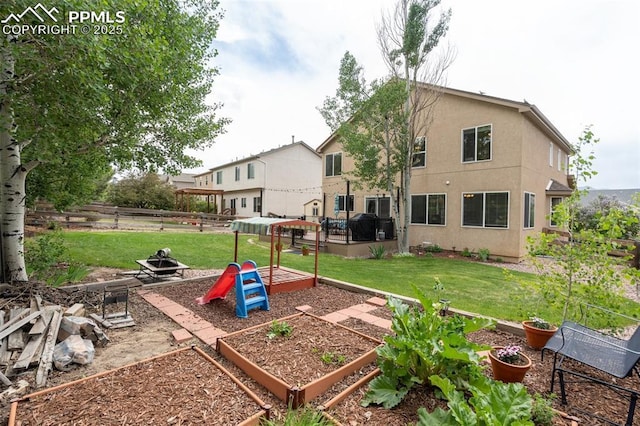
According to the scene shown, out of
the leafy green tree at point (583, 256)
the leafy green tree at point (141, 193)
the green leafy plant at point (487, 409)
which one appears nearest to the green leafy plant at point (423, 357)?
the green leafy plant at point (487, 409)

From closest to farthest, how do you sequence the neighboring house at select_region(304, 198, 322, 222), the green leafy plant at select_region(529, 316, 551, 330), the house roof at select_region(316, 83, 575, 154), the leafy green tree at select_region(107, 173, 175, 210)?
1. the green leafy plant at select_region(529, 316, 551, 330)
2. the house roof at select_region(316, 83, 575, 154)
3. the neighboring house at select_region(304, 198, 322, 222)
4. the leafy green tree at select_region(107, 173, 175, 210)

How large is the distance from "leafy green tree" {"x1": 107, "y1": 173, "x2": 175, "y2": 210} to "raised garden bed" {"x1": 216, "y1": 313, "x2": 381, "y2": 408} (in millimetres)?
26658

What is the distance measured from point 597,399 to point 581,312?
139cm

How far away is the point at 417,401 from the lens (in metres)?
2.43

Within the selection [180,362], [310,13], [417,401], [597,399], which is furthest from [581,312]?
[310,13]

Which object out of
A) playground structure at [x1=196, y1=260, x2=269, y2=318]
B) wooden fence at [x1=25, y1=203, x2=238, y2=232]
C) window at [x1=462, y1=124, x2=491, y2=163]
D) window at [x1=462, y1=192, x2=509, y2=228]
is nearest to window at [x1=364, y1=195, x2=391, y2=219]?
window at [x1=462, y1=192, x2=509, y2=228]

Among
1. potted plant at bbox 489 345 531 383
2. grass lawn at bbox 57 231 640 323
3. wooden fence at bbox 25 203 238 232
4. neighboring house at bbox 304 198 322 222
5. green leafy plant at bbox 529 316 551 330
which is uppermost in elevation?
neighboring house at bbox 304 198 322 222

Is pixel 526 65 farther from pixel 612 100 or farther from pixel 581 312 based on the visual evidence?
pixel 581 312

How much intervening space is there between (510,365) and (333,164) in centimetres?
1517

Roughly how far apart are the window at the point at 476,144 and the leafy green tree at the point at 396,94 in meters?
1.97

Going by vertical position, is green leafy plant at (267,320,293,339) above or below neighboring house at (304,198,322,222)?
below

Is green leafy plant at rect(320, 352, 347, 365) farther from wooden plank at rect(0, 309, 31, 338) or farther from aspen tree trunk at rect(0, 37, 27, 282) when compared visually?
aspen tree trunk at rect(0, 37, 27, 282)

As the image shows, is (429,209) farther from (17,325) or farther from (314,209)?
(17,325)

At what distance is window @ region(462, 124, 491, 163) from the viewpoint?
11.7m
